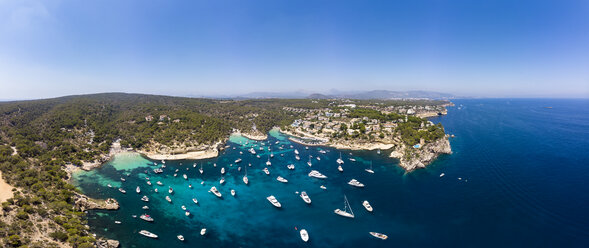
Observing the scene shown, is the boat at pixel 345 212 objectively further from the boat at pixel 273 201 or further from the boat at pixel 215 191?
the boat at pixel 215 191

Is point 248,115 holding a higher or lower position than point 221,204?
higher

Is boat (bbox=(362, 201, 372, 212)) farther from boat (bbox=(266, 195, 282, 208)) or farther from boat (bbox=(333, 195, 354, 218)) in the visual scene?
boat (bbox=(266, 195, 282, 208))

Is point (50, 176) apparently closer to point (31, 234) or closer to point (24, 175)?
point (24, 175)

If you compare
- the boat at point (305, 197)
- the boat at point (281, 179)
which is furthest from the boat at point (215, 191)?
the boat at point (305, 197)

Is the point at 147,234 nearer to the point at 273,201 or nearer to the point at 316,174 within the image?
the point at 273,201

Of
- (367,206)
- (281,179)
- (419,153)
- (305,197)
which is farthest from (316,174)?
(419,153)

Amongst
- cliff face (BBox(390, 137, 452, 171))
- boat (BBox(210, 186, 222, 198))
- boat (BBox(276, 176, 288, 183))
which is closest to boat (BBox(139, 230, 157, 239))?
boat (BBox(210, 186, 222, 198))

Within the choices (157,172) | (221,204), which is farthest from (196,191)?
(157,172)
